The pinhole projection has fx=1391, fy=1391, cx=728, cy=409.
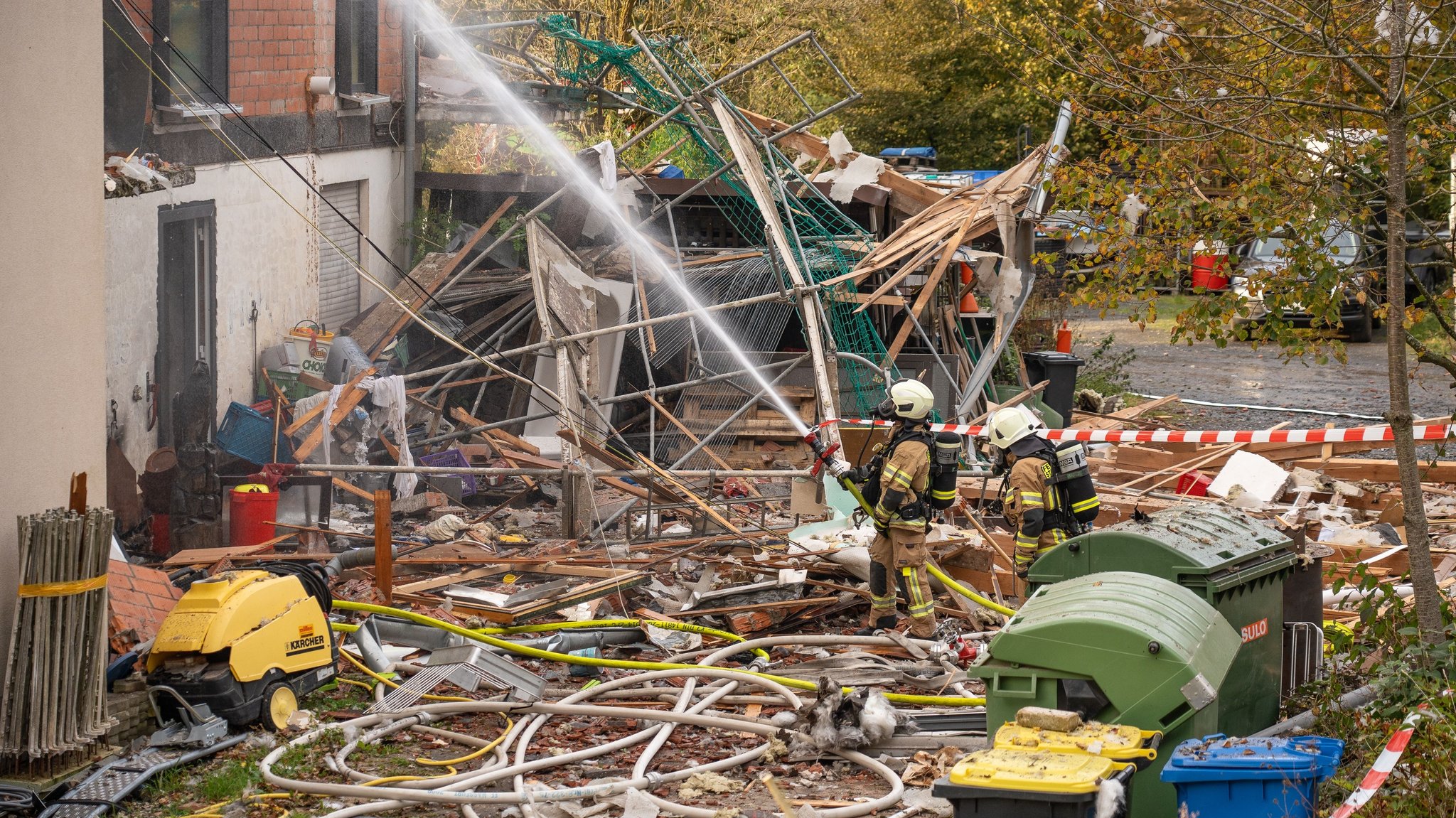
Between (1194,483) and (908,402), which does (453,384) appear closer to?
(908,402)

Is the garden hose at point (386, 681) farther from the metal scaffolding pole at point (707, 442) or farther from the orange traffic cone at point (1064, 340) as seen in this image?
the orange traffic cone at point (1064, 340)

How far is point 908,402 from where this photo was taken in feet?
27.5

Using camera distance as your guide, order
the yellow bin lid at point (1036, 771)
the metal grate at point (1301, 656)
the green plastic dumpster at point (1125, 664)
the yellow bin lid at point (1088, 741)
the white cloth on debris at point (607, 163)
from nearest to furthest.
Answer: the yellow bin lid at point (1036, 771)
the yellow bin lid at point (1088, 741)
the green plastic dumpster at point (1125, 664)
the metal grate at point (1301, 656)
the white cloth on debris at point (607, 163)

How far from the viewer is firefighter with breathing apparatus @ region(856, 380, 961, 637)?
8242mm

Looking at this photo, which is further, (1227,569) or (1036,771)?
(1227,569)

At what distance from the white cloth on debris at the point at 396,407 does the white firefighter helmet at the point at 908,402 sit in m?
4.77

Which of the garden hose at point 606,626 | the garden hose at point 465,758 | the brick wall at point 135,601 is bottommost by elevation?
the garden hose at point 465,758

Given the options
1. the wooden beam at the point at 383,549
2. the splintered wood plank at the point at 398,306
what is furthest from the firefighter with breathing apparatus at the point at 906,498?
the splintered wood plank at the point at 398,306

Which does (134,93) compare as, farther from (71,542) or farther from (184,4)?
(71,542)

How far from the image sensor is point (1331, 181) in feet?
20.0

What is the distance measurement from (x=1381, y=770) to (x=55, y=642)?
4.95 metres

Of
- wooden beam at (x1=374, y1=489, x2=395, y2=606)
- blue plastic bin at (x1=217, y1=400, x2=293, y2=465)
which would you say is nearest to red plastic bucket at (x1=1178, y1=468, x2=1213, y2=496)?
wooden beam at (x1=374, y1=489, x2=395, y2=606)

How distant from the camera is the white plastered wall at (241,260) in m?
10.3

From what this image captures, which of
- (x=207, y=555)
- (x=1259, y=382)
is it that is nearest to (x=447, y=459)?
(x=207, y=555)
